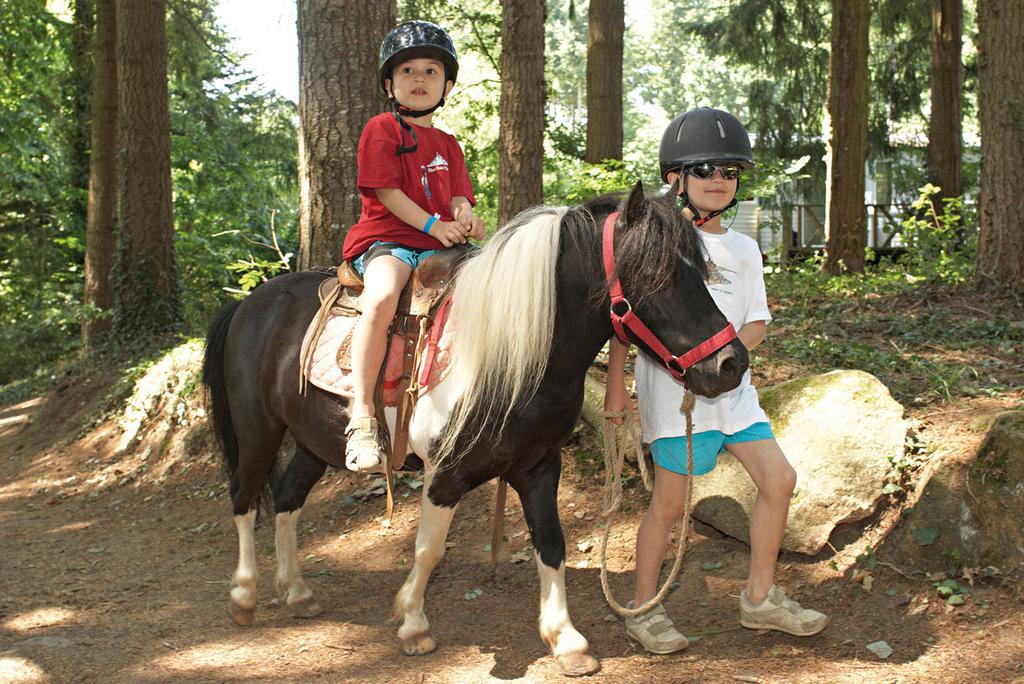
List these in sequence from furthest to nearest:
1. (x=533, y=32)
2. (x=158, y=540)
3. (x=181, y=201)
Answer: (x=181, y=201), (x=533, y=32), (x=158, y=540)

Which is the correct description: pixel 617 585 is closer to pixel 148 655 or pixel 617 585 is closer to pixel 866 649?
pixel 866 649

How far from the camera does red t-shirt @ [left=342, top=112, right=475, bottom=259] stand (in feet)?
13.0

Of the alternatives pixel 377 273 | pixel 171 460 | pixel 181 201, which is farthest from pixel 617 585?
pixel 181 201

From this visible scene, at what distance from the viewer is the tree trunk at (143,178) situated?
1095cm

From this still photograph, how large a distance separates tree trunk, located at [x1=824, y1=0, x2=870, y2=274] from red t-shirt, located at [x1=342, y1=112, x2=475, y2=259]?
9.48m

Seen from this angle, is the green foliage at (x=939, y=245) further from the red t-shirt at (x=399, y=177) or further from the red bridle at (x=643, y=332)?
the red bridle at (x=643, y=332)

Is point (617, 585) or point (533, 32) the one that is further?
point (533, 32)

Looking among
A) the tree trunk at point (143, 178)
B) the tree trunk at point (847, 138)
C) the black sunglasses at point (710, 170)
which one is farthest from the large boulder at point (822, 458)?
the tree trunk at point (143, 178)

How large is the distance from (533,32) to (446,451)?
4779 millimetres

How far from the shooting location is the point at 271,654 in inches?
162

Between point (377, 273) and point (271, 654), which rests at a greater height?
point (377, 273)

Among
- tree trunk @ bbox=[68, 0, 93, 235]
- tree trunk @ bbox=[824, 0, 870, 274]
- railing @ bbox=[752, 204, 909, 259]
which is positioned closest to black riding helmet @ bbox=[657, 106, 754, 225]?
tree trunk @ bbox=[824, 0, 870, 274]

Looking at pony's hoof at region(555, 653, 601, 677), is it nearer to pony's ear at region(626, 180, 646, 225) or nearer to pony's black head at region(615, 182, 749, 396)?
pony's black head at region(615, 182, 749, 396)

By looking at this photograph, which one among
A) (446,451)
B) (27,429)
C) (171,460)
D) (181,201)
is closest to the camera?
(446,451)
